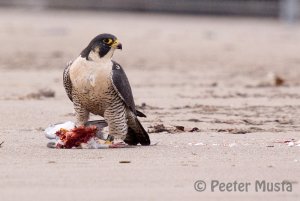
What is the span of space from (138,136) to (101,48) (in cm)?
82

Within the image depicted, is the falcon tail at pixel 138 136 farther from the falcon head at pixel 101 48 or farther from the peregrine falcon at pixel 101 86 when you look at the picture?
the falcon head at pixel 101 48

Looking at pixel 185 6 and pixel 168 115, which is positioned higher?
pixel 168 115

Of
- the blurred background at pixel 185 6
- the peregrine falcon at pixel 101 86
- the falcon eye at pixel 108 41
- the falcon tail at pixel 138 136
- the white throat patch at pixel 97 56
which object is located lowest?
the blurred background at pixel 185 6

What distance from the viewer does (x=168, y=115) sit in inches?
422

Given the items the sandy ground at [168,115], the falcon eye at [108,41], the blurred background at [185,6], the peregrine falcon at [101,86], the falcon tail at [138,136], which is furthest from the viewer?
the blurred background at [185,6]

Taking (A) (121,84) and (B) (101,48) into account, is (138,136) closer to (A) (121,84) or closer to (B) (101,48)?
(A) (121,84)

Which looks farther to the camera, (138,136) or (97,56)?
(138,136)

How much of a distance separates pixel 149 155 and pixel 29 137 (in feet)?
4.78

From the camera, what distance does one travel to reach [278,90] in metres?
13.5

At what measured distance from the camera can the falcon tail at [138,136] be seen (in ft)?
27.7

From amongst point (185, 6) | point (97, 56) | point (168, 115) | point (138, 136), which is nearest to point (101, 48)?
point (97, 56)

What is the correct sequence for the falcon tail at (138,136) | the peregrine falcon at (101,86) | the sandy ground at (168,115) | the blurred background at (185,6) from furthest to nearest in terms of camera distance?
the blurred background at (185,6) < the falcon tail at (138,136) < the peregrine falcon at (101,86) < the sandy ground at (168,115)

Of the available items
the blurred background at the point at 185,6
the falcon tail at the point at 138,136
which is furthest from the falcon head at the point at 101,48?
the blurred background at the point at 185,6

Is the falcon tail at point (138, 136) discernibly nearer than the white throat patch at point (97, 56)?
No
